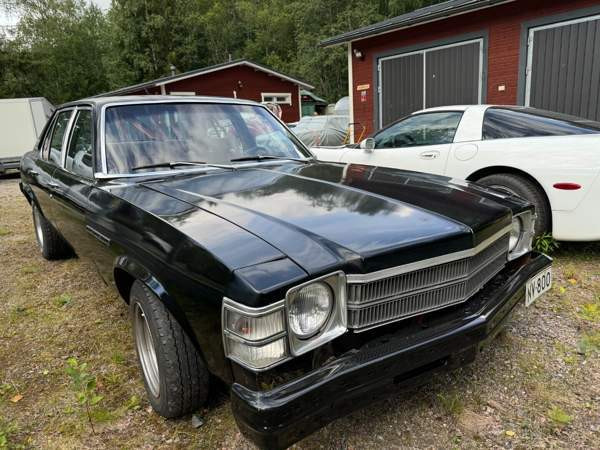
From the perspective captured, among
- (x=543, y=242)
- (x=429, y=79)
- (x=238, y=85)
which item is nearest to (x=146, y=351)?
(x=543, y=242)

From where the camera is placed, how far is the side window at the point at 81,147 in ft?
9.37

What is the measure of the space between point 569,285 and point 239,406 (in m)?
3.09

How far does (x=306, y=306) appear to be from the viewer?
1553mm

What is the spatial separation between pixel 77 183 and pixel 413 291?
236cm

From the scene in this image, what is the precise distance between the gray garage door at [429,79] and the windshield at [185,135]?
24.1 feet

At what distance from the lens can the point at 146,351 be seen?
2.27 m

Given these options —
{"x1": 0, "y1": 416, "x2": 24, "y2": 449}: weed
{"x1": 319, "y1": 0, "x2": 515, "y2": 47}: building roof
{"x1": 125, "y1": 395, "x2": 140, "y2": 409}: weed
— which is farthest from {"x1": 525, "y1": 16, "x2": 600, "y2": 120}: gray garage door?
{"x1": 0, "y1": 416, "x2": 24, "y2": 449}: weed

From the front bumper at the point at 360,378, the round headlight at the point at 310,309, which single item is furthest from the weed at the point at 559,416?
the round headlight at the point at 310,309

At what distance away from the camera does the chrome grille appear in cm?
162

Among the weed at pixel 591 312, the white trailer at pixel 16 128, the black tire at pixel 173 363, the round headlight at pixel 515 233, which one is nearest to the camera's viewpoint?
the black tire at pixel 173 363

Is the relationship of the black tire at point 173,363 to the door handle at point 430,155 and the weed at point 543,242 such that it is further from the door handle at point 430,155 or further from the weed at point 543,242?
the door handle at point 430,155

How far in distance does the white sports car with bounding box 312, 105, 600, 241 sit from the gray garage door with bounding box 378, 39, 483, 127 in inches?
200

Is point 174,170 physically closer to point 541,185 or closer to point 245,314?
point 245,314

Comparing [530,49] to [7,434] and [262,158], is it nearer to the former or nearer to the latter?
[262,158]
